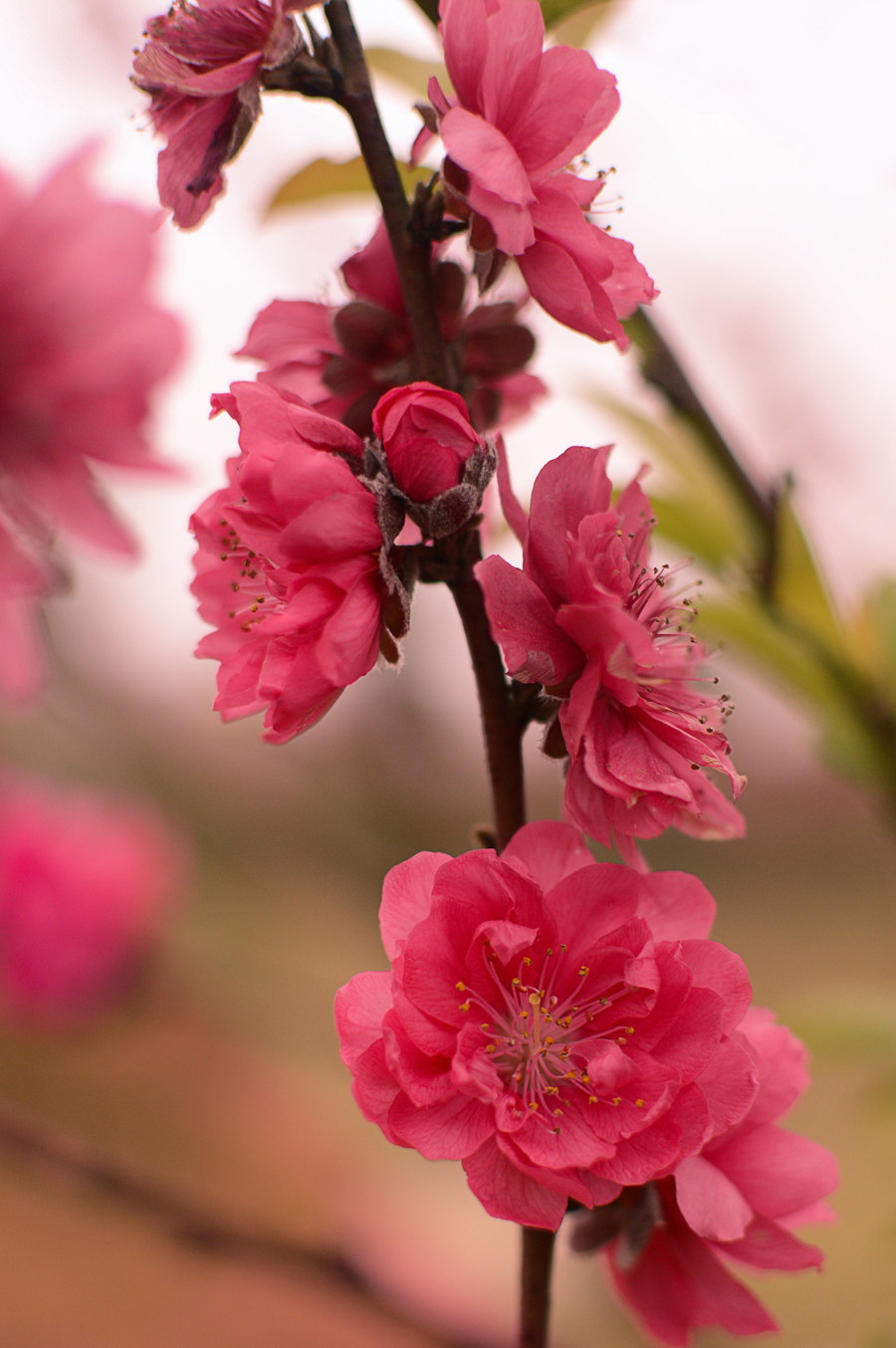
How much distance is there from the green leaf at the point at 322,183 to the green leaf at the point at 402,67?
4cm

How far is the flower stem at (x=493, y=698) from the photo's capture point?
9.3 inches

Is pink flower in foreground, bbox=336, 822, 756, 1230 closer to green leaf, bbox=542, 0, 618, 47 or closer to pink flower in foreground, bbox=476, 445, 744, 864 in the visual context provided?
pink flower in foreground, bbox=476, 445, 744, 864

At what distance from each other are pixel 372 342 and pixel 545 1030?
0.18 metres

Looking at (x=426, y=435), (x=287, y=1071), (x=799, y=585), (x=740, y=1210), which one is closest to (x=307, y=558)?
(x=426, y=435)

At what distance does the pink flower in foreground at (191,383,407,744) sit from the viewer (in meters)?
0.20

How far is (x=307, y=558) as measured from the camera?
0.20 meters

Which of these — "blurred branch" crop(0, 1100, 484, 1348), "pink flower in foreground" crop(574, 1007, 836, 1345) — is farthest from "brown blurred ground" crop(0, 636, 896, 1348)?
"pink flower in foreground" crop(574, 1007, 836, 1345)

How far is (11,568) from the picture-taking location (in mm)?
402

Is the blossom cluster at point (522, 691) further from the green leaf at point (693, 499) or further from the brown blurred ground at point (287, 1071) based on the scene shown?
the brown blurred ground at point (287, 1071)

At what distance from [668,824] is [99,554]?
28cm

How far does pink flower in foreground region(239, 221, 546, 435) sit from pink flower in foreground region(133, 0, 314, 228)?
44mm

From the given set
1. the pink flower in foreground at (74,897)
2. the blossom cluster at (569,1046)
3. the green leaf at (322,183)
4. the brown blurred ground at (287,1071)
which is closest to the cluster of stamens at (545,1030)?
the blossom cluster at (569,1046)

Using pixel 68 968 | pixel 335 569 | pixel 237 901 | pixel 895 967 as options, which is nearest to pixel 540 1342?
pixel 335 569

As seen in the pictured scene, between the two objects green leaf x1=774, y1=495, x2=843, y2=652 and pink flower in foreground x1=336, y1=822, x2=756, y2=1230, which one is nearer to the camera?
pink flower in foreground x1=336, y1=822, x2=756, y2=1230
